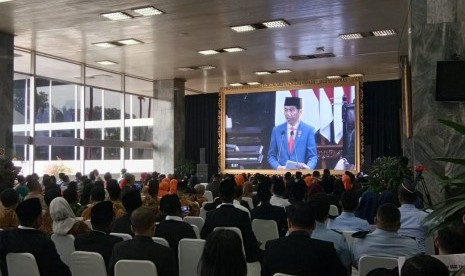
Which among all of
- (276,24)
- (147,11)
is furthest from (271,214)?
(276,24)

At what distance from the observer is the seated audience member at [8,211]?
5.10 m

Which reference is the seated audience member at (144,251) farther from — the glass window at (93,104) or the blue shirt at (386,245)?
the glass window at (93,104)

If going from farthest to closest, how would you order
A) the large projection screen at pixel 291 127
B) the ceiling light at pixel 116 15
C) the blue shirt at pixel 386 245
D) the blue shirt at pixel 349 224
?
1. the large projection screen at pixel 291 127
2. the ceiling light at pixel 116 15
3. the blue shirt at pixel 349 224
4. the blue shirt at pixel 386 245

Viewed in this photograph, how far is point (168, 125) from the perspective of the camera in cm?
1850

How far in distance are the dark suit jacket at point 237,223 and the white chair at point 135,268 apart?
1.57m

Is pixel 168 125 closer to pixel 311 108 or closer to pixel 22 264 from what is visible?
pixel 311 108

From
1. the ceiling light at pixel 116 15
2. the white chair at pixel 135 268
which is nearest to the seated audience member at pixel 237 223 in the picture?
the white chair at pixel 135 268

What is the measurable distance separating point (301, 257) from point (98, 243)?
5.20 feet

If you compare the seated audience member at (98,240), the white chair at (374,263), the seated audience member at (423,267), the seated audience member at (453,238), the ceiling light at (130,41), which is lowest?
the white chair at (374,263)

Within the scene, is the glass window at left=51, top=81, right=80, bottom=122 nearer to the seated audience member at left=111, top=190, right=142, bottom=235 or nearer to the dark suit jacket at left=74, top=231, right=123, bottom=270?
the seated audience member at left=111, top=190, right=142, bottom=235

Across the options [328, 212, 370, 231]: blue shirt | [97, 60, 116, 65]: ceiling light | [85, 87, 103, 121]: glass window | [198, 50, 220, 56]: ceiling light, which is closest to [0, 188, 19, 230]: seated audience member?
[328, 212, 370, 231]: blue shirt

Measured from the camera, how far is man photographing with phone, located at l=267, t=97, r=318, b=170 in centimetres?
1734

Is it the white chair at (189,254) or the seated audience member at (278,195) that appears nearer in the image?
the white chair at (189,254)

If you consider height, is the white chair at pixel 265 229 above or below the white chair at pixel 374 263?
below
